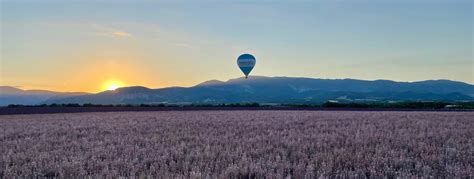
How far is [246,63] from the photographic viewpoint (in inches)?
2842

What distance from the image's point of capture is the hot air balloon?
7181 centimetres

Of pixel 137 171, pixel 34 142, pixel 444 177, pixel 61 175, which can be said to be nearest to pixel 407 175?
pixel 444 177

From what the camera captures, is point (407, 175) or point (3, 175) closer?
point (407, 175)

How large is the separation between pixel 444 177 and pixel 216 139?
7231 mm

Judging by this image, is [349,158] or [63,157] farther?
[63,157]

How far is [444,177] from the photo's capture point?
7172mm

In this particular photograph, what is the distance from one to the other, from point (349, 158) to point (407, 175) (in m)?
2.13

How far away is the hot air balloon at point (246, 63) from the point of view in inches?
2827

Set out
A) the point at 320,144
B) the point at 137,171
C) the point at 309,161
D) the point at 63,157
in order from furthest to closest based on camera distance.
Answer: the point at 320,144 → the point at 63,157 → the point at 309,161 → the point at 137,171

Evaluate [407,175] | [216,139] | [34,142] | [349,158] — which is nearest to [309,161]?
[349,158]

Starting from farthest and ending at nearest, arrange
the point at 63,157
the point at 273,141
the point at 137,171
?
the point at 273,141, the point at 63,157, the point at 137,171

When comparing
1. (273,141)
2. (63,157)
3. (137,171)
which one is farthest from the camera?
(273,141)

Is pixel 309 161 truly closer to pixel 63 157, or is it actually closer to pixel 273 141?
pixel 273 141

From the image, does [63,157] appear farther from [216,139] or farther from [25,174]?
[216,139]
